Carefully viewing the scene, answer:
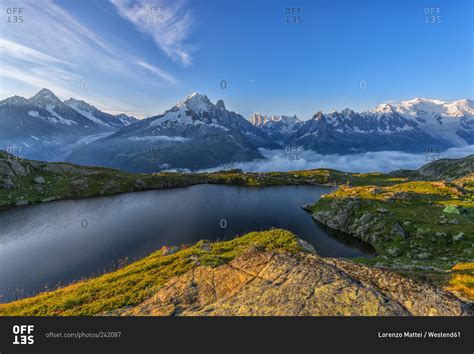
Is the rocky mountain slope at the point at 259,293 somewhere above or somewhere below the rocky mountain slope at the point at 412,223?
above

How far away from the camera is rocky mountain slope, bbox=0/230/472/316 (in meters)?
12.7

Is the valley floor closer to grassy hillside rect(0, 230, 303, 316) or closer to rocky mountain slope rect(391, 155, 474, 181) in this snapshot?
grassy hillside rect(0, 230, 303, 316)

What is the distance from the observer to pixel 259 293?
14500 millimetres

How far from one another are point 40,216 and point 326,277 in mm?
99999

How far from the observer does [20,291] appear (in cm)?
3584

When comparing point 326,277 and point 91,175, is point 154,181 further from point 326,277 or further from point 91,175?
point 326,277
